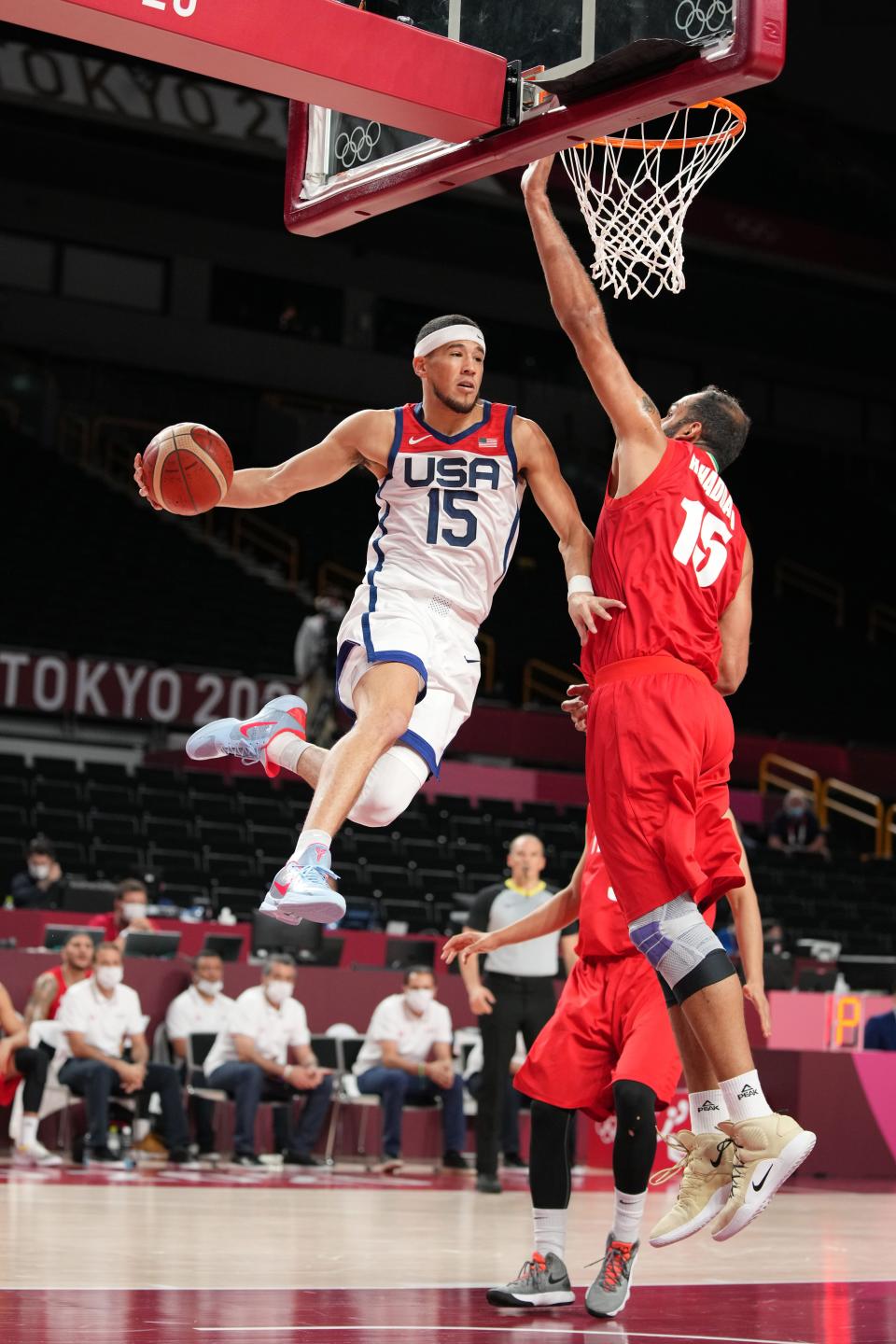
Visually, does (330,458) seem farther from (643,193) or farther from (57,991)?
(57,991)

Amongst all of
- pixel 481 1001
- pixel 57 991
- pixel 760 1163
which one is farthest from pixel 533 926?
pixel 57 991

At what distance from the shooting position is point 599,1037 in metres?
6.76

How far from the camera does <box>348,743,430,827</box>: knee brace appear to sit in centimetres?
543

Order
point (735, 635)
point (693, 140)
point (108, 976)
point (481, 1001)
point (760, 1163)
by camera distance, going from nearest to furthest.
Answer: point (760, 1163), point (735, 635), point (693, 140), point (481, 1001), point (108, 976)

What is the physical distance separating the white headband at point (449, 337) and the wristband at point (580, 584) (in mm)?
871

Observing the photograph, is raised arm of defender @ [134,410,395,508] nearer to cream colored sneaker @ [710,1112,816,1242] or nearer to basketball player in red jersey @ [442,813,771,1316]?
basketball player in red jersey @ [442,813,771,1316]

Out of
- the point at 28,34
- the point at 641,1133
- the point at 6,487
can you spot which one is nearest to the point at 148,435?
the point at 6,487

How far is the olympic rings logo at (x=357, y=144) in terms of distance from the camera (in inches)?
216

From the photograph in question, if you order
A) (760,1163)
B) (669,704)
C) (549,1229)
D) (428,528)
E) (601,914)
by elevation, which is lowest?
(549,1229)

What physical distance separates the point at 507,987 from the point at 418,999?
153 centimetres

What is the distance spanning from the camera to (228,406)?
103 feet

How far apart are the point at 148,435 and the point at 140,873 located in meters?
15.2

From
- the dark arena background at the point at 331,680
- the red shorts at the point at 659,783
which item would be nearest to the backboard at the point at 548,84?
the dark arena background at the point at 331,680

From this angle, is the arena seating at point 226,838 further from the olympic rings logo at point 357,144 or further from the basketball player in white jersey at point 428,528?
the olympic rings logo at point 357,144
